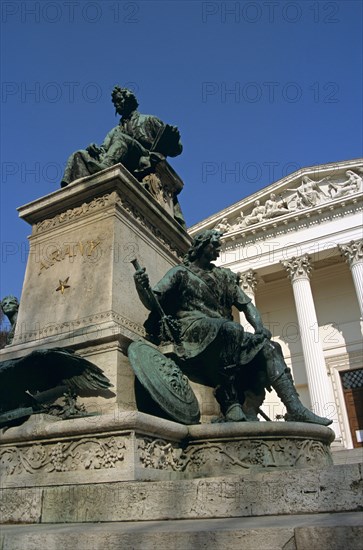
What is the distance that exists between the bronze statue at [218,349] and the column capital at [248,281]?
2636 cm

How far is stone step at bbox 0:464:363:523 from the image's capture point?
2629 mm

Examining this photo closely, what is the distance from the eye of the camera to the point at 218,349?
4.70 m

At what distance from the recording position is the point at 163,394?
4148mm

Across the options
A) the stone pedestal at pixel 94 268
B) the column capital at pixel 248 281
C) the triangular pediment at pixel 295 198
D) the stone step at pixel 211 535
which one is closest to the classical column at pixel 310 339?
the column capital at pixel 248 281

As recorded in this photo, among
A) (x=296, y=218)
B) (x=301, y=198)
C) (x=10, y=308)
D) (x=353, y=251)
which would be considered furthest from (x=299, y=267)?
(x=10, y=308)

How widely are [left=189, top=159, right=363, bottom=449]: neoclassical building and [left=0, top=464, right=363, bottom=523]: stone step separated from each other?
82.5 ft

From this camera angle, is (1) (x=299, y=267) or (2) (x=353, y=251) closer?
(2) (x=353, y=251)

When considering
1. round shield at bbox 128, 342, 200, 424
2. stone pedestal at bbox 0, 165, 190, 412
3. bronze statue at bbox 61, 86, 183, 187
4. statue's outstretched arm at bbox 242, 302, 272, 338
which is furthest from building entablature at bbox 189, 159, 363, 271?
round shield at bbox 128, 342, 200, 424

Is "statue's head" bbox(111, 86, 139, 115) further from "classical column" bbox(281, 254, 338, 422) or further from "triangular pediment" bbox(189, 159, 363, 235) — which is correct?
"triangular pediment" bbox(189, 159, 363, 235)

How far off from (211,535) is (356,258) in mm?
29256

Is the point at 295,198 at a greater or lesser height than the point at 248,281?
greater

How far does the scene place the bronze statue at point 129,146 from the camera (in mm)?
6254

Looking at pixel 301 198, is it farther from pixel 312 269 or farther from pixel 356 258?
pixel 356 258

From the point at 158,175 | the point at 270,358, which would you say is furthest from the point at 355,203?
the point at 270,358
